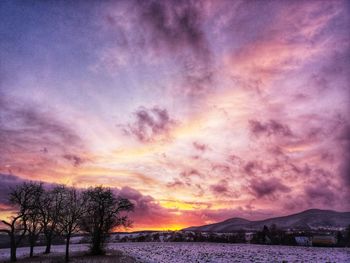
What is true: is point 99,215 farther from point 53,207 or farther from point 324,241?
point 324,241

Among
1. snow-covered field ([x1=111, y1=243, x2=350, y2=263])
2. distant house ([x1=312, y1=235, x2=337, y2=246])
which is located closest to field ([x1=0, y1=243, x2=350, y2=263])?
snow-covered field ([x1=111, y1=243, x2=350, y2=263])

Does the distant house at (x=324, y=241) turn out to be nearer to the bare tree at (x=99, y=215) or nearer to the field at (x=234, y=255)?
the field at (x=234, y=255)

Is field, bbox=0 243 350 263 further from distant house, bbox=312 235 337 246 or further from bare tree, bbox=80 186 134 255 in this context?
distant house, bbox=312 235 337 246

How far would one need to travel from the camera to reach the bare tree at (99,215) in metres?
55.1

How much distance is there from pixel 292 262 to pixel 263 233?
94218 mm

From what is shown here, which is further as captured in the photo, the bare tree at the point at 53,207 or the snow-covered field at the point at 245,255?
the bare tree at the point at 53,207

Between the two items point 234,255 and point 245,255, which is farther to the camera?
point 234,255

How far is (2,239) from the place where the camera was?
179000 mm

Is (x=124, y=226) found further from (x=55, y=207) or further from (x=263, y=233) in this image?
(x=263, y=233)

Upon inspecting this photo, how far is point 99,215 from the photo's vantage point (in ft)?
184

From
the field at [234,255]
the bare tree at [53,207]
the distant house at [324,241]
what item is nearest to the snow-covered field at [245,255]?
the field at [234,255]

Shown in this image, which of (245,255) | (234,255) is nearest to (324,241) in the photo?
(245,255)

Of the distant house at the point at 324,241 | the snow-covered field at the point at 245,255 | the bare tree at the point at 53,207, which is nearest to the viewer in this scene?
the snow-covered field at the point at 245,255

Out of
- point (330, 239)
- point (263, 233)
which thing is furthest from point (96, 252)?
point (263, 233)
